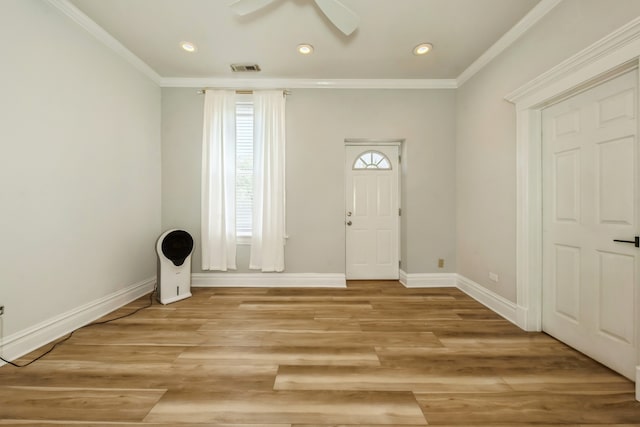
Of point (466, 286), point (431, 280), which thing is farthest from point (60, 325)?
point (466, 286)

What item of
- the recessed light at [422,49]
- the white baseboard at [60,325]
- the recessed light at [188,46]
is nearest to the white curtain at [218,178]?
the recessed light at [188,46]

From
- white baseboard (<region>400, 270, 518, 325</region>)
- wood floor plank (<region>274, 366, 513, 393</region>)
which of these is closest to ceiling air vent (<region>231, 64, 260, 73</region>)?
wood floor plank (<region>274, 366, 513, 393</region>)

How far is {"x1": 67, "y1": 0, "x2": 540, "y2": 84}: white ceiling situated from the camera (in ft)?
7.68

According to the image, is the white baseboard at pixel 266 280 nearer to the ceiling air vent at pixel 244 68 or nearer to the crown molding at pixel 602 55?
the ceiling air vent at pixel 244 68

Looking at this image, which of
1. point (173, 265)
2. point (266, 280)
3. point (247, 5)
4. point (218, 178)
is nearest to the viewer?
point (247, 5)

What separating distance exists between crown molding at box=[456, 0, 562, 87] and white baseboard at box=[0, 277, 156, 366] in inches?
194

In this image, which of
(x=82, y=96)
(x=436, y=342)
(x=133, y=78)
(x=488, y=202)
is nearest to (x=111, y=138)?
(x=82, y=96)

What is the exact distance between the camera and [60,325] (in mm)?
2254

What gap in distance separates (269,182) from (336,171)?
96cm

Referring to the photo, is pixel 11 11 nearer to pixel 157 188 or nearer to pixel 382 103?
pixel 157 188

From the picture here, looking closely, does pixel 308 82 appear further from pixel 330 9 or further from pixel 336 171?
pixel 330 9

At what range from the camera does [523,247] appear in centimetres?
249

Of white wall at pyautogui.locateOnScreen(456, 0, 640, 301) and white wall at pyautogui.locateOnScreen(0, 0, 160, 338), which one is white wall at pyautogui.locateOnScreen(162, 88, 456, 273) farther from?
white wall at pyautogui.locateOnScreen(0, 0, 160, 338)

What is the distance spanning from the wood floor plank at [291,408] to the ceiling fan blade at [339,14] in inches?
111
